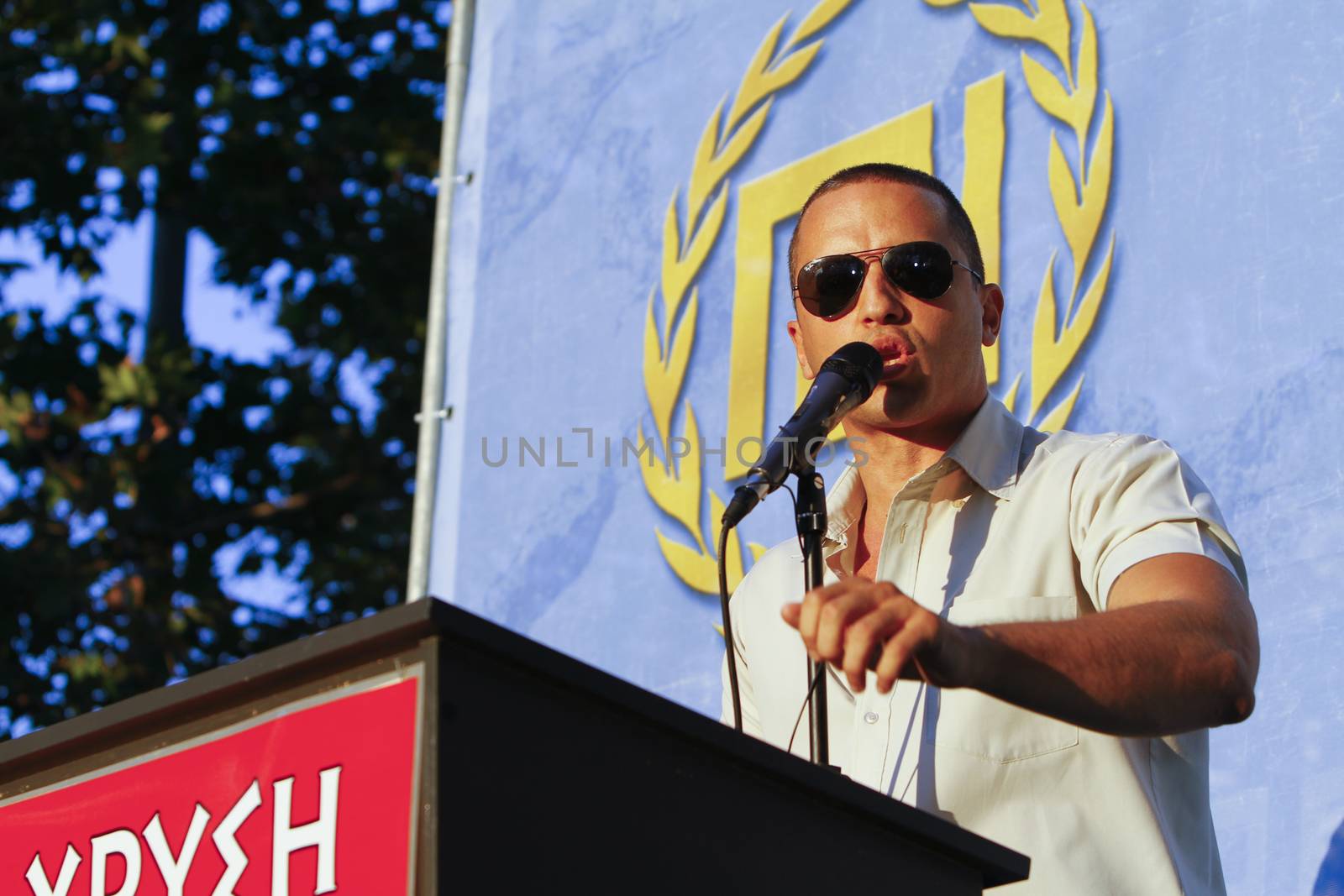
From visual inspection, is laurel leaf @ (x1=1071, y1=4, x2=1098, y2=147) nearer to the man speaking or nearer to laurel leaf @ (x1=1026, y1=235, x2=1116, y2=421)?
laurel leaf @ (x1=1026, y1=235, x2=1116, y2=421)

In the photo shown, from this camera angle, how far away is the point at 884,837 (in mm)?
1742

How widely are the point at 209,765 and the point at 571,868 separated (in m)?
0.38

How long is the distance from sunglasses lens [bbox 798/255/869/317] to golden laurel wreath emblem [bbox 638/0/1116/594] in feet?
2.83

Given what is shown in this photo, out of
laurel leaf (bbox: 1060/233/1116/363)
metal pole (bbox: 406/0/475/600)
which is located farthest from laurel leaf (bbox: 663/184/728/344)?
laurel leaf (bbox: 1060/233/1116/363)

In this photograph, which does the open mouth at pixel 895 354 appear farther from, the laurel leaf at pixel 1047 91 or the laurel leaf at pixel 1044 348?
the laurel leaf at pixel 1047 91

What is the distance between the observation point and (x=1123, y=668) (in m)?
1.78

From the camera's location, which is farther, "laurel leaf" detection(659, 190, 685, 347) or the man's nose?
"laurel leaf" detection(659, 190, 685, 347)

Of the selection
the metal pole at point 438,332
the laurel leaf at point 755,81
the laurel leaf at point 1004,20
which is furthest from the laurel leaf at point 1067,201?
the metal pole at point 438,332

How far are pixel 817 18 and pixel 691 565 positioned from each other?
1257mm

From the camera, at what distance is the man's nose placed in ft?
8.38

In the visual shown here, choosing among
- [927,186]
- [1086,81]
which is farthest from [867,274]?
[1086,81]

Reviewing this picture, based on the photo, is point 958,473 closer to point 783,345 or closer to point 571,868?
point 571,868

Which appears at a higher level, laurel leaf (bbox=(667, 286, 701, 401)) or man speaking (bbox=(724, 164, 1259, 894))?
laurel leaf (bbox=(667, 286, 701, 401))

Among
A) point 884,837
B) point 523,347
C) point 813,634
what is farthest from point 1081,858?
point 523,347
